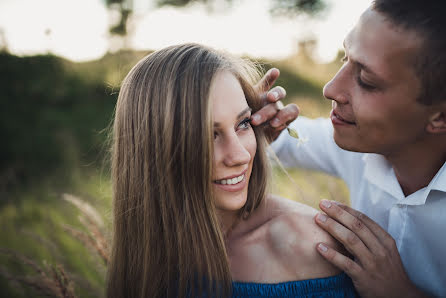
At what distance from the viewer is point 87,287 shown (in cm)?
254

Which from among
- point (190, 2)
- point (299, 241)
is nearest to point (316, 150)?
point (299, 241)

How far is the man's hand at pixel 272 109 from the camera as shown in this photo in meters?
2.40

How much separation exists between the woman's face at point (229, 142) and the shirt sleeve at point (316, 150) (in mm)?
1144

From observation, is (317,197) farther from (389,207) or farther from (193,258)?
(193,258)

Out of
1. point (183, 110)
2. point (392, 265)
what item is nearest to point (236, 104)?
point (183, 110)

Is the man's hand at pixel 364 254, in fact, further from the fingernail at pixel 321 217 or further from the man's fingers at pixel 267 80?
the man's fingers at pixel 267 80

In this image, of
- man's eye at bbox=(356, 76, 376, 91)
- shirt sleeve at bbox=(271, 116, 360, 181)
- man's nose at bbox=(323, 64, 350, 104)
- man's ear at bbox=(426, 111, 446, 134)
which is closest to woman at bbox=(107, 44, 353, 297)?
man's nose at bbox=(323, 64, 350, 104)

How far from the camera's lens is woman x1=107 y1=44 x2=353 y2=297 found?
1.95 meters

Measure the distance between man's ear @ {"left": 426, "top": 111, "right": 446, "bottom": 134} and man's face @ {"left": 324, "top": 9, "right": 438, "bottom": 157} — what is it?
0.11 ft

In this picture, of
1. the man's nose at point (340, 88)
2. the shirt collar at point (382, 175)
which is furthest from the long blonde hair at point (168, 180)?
the shirt collar at point (382, 175)

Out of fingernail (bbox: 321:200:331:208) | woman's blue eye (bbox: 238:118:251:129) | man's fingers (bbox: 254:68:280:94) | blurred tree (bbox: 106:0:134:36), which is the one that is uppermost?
blurred tree (bbox: 106:0:134:36)

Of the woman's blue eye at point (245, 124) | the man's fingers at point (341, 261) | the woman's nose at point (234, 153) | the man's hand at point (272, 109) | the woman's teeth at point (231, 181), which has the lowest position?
the man's fingers at point (341, 261)

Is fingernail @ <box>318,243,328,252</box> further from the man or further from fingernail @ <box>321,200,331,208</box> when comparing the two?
fingernail @ <box>321,200,331,208</box>

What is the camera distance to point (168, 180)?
203cm
